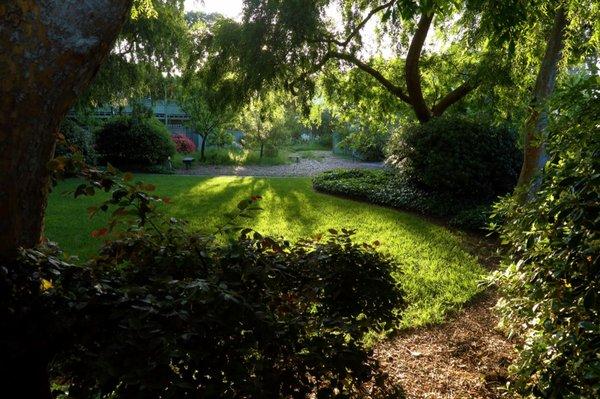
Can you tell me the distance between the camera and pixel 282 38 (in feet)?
31.7

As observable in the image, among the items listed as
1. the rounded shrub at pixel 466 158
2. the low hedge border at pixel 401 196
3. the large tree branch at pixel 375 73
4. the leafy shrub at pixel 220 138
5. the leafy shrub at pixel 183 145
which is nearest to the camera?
the low hedge border at pixel 401 196

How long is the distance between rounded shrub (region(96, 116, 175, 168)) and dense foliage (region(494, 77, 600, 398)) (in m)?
16.8

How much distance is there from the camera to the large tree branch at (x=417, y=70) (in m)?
10.6

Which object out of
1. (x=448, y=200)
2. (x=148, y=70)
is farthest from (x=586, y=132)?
(x=148, y=70)

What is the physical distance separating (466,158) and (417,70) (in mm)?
2781

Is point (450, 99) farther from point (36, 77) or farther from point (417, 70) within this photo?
point (36, 77)

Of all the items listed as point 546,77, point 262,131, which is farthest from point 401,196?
point 262,131

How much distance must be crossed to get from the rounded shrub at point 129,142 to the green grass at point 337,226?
4177mm

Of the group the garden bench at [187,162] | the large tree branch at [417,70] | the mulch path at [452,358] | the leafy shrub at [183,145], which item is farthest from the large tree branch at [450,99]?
the leafy shrub at [183,145]

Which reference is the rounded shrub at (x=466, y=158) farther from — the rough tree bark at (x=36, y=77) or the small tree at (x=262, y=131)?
the small tree at (x=262, y=131)

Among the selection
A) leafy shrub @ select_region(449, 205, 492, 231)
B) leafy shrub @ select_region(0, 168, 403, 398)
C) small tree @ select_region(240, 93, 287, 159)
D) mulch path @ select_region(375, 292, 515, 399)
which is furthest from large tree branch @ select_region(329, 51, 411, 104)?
small tree @ select_region(240, 93, 287, 159)

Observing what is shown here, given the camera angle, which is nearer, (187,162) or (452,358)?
(452,358)

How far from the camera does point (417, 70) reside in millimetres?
11273

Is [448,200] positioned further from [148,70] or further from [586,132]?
[148,70]
